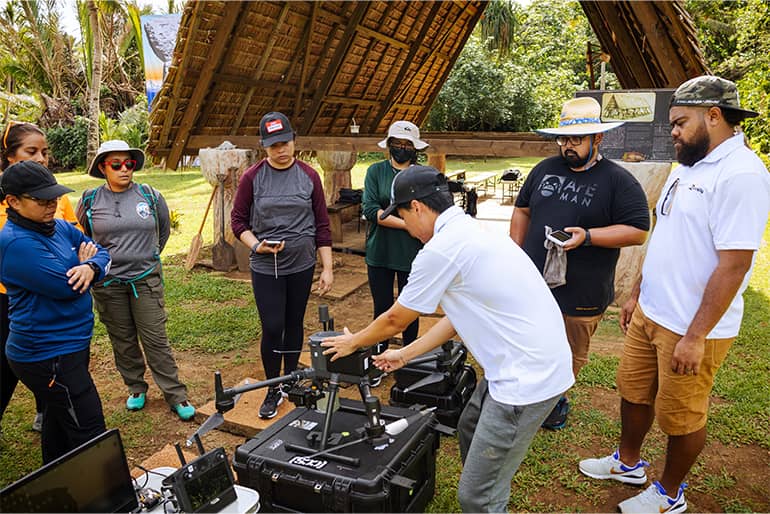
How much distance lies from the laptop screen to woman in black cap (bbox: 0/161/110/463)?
587 millimetres

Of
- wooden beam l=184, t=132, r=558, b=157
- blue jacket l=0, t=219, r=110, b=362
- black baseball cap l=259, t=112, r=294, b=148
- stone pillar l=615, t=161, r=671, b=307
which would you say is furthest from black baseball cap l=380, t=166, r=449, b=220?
stone pillar l=615, t=161, r=671, b=307

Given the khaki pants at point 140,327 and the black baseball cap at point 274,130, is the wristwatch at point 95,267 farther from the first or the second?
the black baseball cap at point 274,130

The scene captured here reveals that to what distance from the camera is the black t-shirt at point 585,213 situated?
318 centimetres

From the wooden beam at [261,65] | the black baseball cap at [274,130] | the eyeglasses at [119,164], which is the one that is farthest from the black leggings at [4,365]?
the wooden beam at [261,65]

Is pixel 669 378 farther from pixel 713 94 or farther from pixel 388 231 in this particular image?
pixel 388 231

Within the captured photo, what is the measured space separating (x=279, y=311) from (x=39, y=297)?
1.37 meters

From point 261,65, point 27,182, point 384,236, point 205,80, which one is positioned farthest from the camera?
point 261,65

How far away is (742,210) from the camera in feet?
7.56

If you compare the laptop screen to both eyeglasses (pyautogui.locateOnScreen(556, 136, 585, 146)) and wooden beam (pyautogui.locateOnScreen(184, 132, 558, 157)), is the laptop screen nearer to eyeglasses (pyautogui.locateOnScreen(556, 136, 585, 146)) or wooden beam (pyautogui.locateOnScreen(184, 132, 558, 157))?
eyeglasses (pyautogui.locateOnScreen(556, 136, 585, 146))

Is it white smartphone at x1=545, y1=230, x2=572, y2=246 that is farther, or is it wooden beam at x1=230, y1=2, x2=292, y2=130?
wooden beam at x1=230, y1=2, x2=292, y2=130

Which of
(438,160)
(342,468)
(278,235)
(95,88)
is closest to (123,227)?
(278,235)

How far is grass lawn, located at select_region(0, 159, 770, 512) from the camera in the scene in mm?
3047

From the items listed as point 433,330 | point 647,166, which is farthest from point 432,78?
point 433,330

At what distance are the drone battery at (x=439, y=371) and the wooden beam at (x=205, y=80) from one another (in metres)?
5.18
